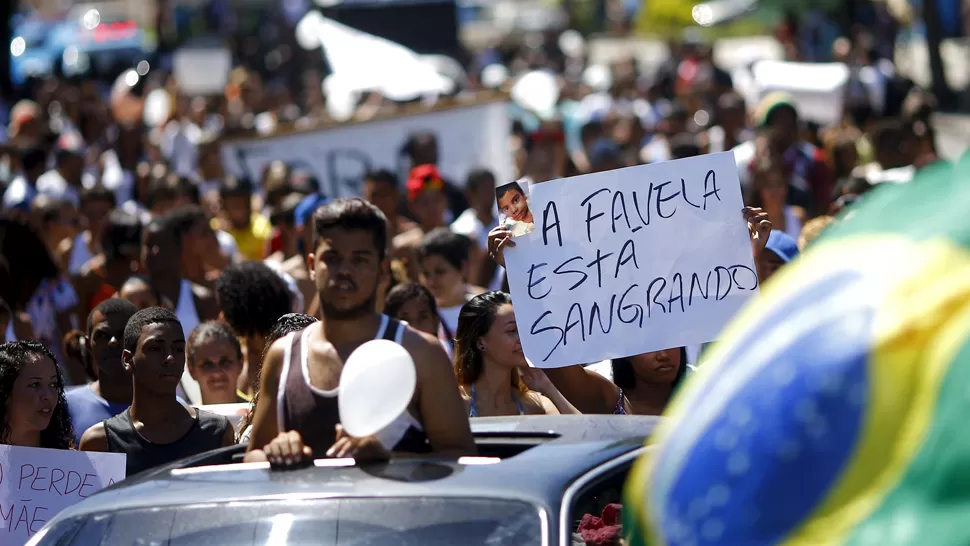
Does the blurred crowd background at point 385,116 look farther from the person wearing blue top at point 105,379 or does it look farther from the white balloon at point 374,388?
the white balloon at point 374,388

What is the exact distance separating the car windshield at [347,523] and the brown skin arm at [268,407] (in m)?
0.38

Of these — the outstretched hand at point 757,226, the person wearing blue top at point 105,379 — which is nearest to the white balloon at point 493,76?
the person wearing blue top at point 105,379

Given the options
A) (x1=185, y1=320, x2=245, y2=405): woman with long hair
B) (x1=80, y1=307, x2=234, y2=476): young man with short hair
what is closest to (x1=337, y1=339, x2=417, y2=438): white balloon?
(x1=80, y1=307, x2=234, y2=476): young man with short hair

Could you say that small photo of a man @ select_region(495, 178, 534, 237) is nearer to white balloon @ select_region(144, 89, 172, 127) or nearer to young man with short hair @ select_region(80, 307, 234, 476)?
young man with short hair @ select_region(80, 307, 234, 476)

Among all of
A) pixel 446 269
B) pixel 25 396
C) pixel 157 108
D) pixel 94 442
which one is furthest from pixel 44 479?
pixel 157 108

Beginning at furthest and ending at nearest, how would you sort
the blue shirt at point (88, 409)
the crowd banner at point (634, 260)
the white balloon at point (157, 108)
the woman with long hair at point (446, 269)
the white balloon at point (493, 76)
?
the white balloon at point (493, 76), the white balloon at point (157, 108), the woman with long hair at point (446, 269), the blue shirt at point (88, 409), the crowd banner at point (634, 260)

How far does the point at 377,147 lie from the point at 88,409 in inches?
314

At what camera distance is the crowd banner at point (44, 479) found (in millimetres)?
4297

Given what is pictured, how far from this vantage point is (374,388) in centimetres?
302

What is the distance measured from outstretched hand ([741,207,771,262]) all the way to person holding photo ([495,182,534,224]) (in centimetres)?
75

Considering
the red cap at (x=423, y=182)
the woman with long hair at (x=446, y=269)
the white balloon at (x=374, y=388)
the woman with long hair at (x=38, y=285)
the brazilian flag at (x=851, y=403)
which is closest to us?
the brazilian flag at (x=851, y=403)

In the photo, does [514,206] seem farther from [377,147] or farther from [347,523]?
[377,147]

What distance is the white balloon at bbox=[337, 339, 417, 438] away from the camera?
119 inches

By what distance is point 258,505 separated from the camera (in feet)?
9.77
